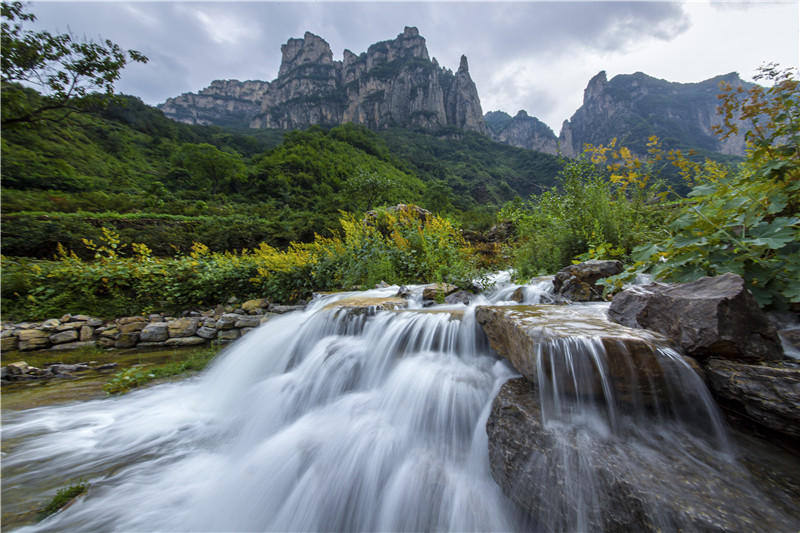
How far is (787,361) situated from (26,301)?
1075 centimetres

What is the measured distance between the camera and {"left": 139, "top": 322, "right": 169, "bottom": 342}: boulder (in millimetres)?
5539

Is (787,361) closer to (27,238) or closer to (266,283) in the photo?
(266,283)

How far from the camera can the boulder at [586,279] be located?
340 centimetres

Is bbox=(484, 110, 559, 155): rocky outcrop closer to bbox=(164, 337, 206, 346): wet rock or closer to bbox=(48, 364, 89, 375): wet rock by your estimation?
bbox=(164, 337, 206, 346): wet rock

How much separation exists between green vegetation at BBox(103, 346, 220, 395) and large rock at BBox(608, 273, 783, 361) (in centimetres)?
557

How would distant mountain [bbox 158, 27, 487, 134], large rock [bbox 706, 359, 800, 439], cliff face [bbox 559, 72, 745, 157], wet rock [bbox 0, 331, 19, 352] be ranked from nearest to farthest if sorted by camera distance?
large rock [bbox 706, 359, 800, 439] → wet rock [bbox 0, 331, 19, 352] → cliff face [bbox 559, 72, 745, 157] → distant mountain [bbox 158, 27, 487, 134]

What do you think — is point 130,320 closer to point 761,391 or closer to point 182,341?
point 182,341

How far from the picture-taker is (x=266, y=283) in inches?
265

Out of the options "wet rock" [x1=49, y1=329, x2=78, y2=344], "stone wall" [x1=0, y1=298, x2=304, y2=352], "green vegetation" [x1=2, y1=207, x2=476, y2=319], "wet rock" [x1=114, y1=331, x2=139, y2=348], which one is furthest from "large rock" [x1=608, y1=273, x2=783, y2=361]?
"wet rock" [x1=49, y1=329, x2=78, y2=344]

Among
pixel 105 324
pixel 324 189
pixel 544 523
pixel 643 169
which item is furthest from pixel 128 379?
pixel 324 189

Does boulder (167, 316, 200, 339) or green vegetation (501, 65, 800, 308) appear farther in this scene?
boulder (167, 316, 200, 339)

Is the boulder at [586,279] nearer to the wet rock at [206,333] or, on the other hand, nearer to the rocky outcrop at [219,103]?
the wet rock at [206,333]

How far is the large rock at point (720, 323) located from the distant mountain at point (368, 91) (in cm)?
11366

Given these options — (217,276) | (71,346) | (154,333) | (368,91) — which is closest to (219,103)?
(368,91)
